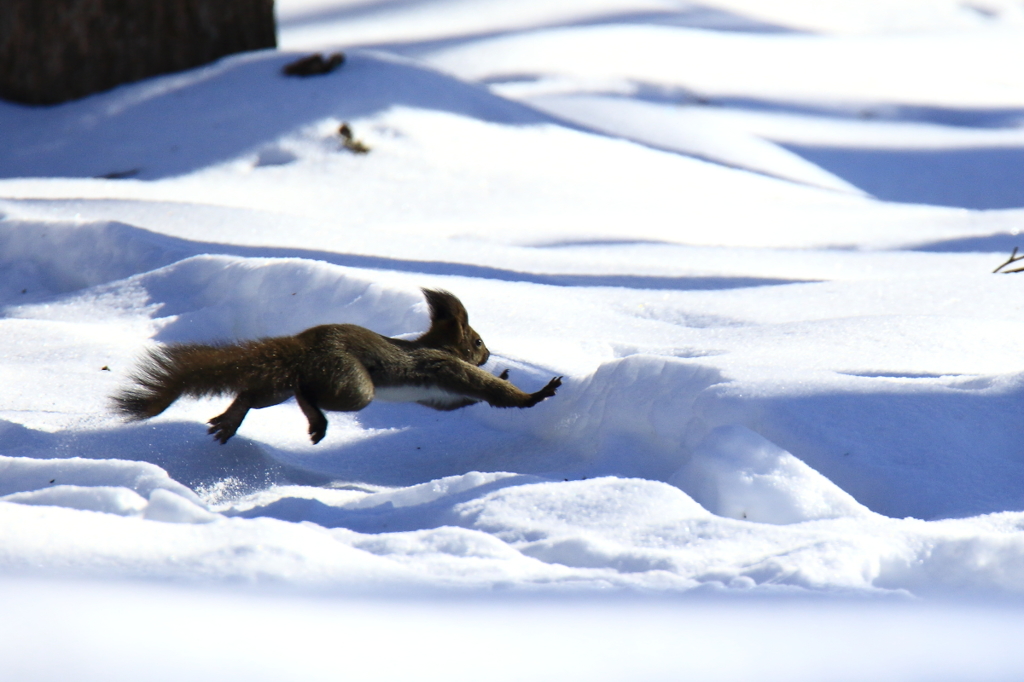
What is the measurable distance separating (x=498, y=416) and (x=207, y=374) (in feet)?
2.86

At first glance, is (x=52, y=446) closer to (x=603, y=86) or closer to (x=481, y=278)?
(x=481, y=278)

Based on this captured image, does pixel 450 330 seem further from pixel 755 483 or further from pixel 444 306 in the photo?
pixel 755 483

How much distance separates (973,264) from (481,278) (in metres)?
2.49

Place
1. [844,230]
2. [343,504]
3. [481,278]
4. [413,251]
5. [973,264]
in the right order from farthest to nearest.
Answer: [844,230] < [973,264] < [413,251] < [481,278] < [343,504]

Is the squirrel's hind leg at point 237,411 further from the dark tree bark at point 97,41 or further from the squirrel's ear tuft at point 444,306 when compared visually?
the dark tree bark at point 97,41

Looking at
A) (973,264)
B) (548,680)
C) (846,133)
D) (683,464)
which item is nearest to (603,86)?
(846,133)

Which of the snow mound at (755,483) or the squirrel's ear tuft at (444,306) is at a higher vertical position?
the squirrel's ear tuft at (444,306)

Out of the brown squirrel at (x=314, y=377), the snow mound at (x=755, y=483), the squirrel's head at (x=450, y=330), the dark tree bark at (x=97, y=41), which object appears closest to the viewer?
the snow mound at (x=755, y=483)

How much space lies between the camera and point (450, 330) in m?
2.82

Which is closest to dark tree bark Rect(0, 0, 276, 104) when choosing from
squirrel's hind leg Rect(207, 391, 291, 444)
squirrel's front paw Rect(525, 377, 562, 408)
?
squirrel's hind leg Rect(207, 391, 291, 444)

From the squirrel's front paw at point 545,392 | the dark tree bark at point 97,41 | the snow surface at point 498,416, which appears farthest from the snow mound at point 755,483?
the dark tree bark at point 97,41

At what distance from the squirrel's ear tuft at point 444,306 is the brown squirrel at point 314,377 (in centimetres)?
12

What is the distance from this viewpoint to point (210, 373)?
2.45m

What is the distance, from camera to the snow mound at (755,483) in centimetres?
207
